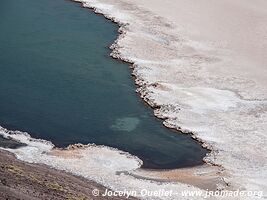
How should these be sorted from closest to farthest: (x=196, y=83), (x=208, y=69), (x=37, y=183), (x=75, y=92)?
(x=37, y=183) < (x=75, y=92) < (x=196, y=83) < (x=208, y=69)

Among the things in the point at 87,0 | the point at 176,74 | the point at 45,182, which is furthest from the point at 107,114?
the point at 87,0

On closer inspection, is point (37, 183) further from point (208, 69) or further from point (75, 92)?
Result: point (208, 69)

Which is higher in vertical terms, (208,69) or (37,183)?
(208,69)

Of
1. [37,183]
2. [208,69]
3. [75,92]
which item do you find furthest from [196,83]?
[37,183]

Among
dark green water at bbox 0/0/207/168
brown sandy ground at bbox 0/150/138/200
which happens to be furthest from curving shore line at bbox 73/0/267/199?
brown sandy ground at bbox 0/150/138/200

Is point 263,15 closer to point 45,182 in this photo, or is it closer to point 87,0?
point 87,0

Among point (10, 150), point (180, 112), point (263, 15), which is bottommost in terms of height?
point (10, 150)

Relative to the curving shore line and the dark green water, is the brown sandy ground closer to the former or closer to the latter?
the dark green water
